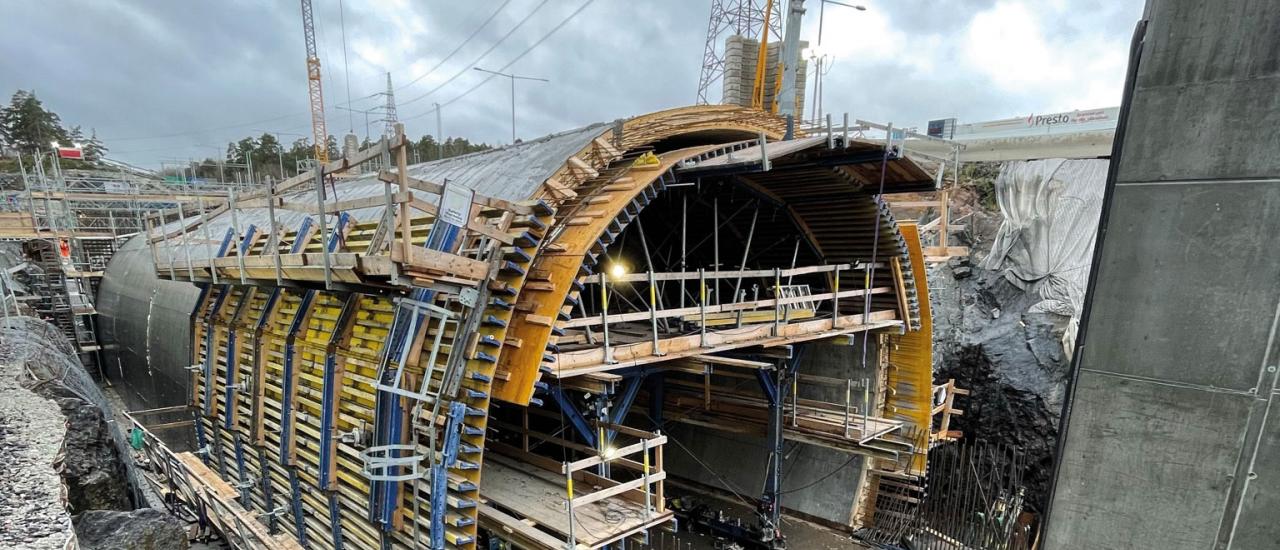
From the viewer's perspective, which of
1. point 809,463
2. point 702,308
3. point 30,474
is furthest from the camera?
point 809,463

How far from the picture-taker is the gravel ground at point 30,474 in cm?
521

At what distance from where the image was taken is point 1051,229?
22.9m

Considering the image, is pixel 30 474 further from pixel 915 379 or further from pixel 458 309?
pixel 915 379

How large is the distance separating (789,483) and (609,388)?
28.8ft

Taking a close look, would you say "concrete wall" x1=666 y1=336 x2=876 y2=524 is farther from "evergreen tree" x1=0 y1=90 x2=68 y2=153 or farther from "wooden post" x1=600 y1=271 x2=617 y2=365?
"evergreen tree" x1=0 y1=90 x2=68 y2=153

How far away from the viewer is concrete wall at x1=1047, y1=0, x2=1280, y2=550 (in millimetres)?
4402

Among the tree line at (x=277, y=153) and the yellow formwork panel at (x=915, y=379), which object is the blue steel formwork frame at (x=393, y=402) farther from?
the tree line at (x=277, y=153)

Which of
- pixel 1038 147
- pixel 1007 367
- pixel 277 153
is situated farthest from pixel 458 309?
pixel 277 153

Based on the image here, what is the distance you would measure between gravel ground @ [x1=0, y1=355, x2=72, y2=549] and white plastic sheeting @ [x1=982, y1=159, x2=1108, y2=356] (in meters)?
26.5

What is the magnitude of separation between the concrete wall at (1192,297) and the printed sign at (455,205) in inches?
244

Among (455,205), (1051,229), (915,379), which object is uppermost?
(455,205)

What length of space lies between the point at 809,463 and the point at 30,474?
48.4ft

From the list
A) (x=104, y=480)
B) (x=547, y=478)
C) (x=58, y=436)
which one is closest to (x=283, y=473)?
(x=104, y=480)

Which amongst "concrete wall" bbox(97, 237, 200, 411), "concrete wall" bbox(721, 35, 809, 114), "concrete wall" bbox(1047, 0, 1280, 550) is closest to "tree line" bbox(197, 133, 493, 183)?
"concrete wall" bbox(721, 35, 809, 114)
